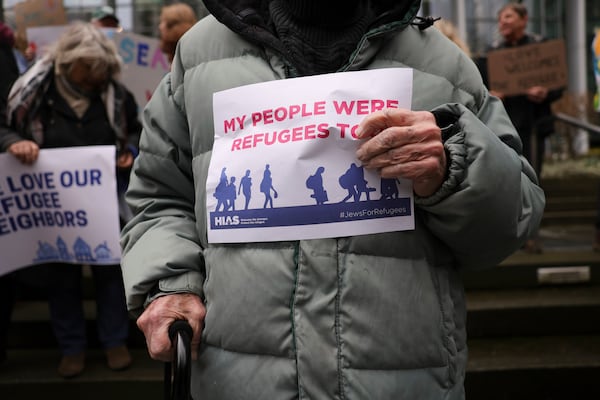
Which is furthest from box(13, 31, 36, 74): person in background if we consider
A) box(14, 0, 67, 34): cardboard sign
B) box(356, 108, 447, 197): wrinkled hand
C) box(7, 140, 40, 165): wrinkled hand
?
box(356, 108, 447, 197): wrinkled hand

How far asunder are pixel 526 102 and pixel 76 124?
3334 mm

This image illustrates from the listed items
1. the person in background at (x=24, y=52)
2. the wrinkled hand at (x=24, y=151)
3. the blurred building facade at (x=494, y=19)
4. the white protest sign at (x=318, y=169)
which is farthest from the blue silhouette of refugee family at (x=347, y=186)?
the blurred building facade at (x=494, y=19)

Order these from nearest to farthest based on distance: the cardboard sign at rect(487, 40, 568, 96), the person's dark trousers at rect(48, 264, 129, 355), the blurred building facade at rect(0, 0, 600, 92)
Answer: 1. the person's dark trousers at rect(48, 264, 129, 355)
2. the cardboard sign at rect(487, 40, 568, 96)
3. the blurred building facade at rect(0, 0, 600, 92)

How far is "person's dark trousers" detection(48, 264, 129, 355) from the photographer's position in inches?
139

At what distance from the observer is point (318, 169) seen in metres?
1.25

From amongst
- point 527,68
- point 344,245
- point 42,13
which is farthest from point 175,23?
point 344,245

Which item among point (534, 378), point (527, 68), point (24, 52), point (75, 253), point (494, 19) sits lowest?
point (534, 378)

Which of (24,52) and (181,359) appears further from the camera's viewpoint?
(24,52)

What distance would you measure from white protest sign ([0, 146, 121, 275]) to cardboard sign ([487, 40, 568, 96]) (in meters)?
3.03

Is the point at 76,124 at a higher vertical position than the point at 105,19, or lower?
lower

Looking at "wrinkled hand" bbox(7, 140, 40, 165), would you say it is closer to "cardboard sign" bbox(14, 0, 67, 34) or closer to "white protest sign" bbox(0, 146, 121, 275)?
"white protest sign" bbox(0, 146, 121, 275)

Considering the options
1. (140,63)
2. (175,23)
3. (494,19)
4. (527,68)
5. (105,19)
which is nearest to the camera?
(175,23)

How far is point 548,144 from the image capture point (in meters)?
14.9

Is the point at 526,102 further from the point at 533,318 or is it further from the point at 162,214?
the point at 162,214
